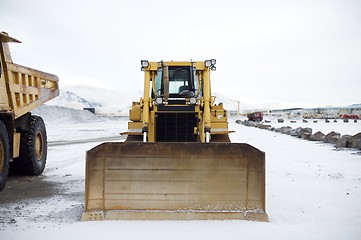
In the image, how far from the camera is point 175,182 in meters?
4.55

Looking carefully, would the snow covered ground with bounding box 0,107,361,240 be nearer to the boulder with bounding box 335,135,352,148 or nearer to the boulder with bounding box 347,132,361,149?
the boulder with bounding box 347,132,361,149

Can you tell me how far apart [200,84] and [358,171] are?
12.7ft

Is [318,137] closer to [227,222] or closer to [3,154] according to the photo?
[227,222]

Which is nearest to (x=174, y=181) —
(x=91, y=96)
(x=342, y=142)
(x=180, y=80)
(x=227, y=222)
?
(x=227, y=222)

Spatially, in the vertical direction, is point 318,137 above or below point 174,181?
below

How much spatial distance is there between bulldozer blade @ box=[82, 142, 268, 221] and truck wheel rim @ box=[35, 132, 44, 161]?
423cm

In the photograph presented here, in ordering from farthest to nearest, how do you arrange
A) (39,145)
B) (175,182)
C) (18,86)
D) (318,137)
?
(318,137) < (39,145) < (18,86) < (175,182)

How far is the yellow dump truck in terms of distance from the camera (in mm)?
6488

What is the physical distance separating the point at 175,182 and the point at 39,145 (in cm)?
497

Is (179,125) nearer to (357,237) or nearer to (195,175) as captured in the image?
(195,175)

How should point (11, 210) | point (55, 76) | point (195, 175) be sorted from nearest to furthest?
point (195, 175) < point (11, 210) < point (55, 76)

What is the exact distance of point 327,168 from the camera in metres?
8.69

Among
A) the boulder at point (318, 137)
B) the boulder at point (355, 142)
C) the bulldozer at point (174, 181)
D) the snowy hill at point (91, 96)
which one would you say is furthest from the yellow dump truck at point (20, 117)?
the snowy hill at point (91, 96)

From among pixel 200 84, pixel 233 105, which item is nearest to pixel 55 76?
pixel 200 84
